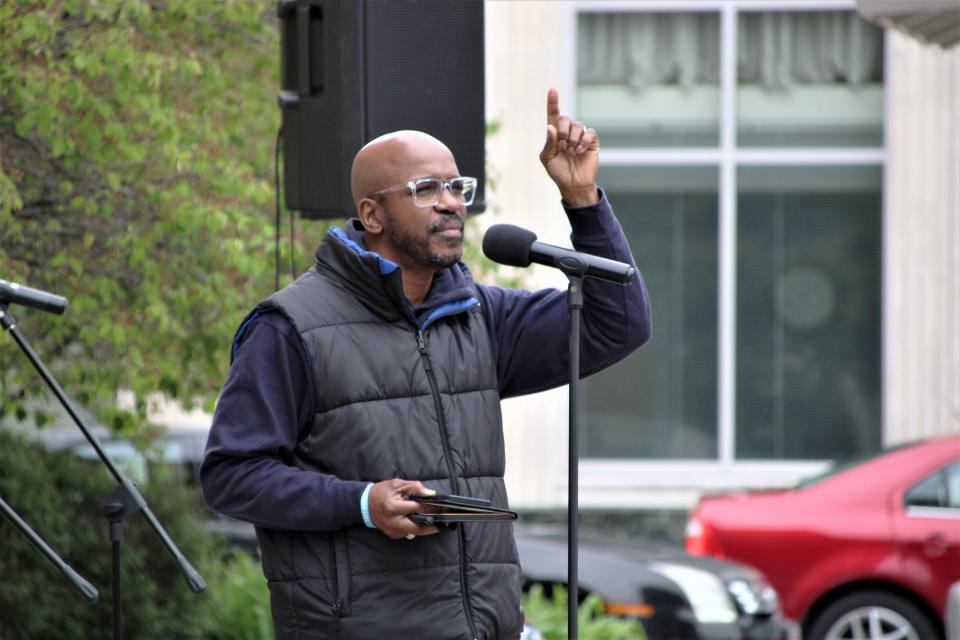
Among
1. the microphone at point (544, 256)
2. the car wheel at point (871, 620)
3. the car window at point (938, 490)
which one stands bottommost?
the car wheel at point (871, 620)

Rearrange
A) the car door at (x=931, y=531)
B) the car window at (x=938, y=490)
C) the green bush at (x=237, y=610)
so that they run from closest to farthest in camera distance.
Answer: the green bush at (x=237, y=610), the car door at (x=931, y=531), the car window at (x=938, y=490)

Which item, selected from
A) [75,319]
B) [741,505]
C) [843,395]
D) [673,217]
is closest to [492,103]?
[673,217]

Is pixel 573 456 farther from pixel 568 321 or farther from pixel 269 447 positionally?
pixel 269 447

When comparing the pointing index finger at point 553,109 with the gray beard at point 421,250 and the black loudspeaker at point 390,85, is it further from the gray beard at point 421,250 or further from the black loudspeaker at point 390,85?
the black loudspeaker at point 390,85

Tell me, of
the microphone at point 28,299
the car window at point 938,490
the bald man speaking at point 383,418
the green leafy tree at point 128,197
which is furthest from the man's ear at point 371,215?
the car window at point 938,490

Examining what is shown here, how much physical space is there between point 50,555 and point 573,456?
1.40 meters

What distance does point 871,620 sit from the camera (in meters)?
9.20

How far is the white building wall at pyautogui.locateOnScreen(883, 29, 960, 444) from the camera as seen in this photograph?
42.4ft

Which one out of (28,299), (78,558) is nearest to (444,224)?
(28,299)

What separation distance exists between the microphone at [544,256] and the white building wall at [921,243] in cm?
1005

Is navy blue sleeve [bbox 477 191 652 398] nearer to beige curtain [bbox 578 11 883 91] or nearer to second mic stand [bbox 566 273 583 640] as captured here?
second mic stand [bbox 566 273 583 640]

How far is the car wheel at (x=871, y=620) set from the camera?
9172 mm

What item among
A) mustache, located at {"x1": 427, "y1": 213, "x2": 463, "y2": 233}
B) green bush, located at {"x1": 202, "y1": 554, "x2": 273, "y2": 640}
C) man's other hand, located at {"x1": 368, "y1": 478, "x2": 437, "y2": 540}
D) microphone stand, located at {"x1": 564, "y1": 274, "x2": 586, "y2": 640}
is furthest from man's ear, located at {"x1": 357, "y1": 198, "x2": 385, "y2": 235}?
green bush, located at {"x1": 202, "y1": 554, "x2": 273, "y2": 640}

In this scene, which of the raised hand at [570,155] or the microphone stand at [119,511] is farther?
the microphone stand at [119,511]
